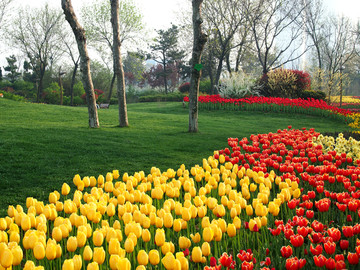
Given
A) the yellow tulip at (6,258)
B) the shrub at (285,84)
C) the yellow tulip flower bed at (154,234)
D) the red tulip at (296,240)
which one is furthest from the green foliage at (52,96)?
the red tulip at (296,240)

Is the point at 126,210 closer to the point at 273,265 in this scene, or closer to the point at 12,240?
the point at 12,240

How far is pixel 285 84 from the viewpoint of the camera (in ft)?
78.7

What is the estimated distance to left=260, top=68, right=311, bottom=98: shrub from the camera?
23906 millimetres

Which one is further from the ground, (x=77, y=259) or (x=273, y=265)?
(x=77, y=259)

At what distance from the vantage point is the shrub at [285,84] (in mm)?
23906

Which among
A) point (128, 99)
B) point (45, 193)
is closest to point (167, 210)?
point (45, 193)

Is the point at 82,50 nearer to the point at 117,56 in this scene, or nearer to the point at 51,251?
the point at 117,56

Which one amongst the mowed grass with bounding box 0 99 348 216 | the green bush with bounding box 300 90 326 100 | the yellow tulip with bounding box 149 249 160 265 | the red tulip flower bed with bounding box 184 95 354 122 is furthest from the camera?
the green bush with bounding box 300 90 326 100

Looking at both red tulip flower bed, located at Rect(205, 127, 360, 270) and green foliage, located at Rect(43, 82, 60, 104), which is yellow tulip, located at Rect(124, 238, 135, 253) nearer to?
red tulip flower bed, located at Rect(205, 127, 360, 270)

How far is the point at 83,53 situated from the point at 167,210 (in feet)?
28.7

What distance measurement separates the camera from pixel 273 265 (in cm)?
263

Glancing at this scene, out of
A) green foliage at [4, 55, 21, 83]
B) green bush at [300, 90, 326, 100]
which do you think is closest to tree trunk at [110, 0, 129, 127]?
green bush at [300, 90, 326, 100]

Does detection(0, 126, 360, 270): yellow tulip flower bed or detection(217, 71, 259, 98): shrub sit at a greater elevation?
detection(217, 71, 259, 98): shrub

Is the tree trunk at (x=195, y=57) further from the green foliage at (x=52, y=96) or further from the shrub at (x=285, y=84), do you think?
the green foliage at (x=52, y=96)
